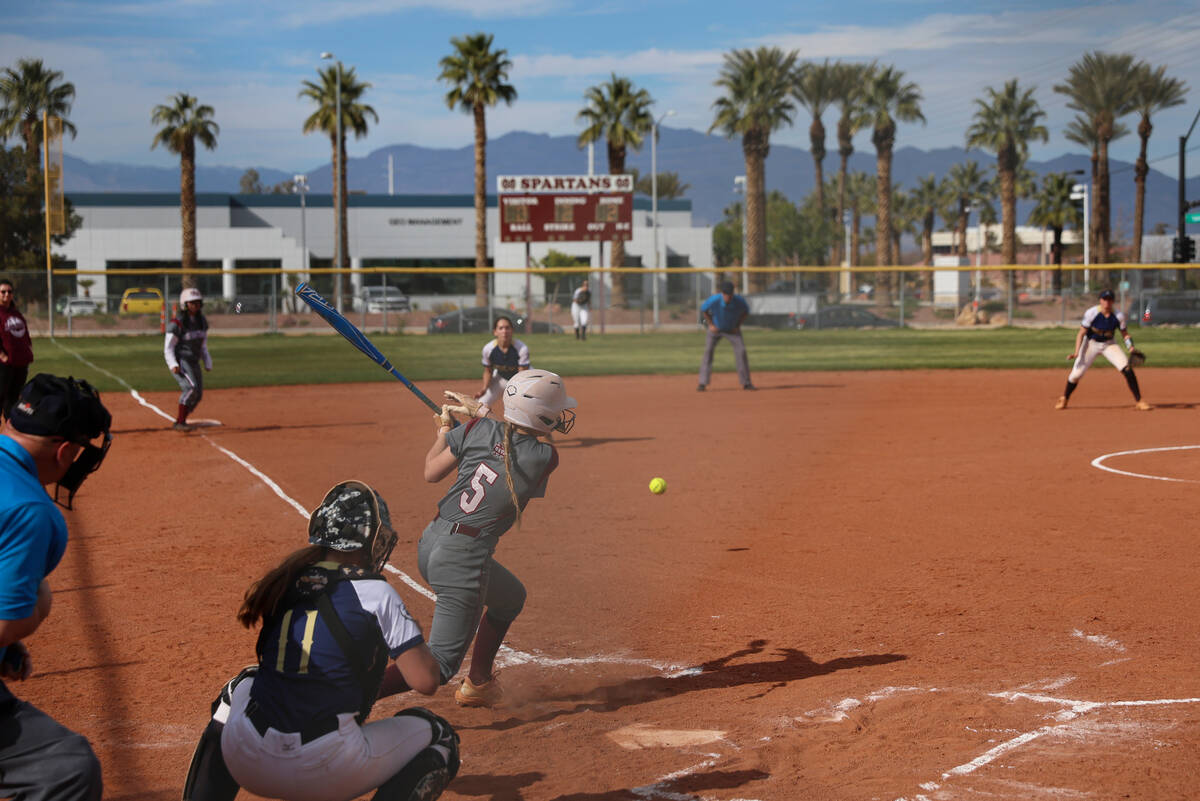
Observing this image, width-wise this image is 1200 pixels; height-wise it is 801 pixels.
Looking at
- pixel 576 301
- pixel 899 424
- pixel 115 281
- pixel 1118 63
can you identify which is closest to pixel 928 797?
pixel 899 424

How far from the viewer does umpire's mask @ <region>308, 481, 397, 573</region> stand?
13.4ft

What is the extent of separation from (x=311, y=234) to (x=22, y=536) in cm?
7100

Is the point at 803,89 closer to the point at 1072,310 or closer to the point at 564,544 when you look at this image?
the point at 1072,310

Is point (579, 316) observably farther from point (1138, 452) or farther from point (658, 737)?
point (658, 737)

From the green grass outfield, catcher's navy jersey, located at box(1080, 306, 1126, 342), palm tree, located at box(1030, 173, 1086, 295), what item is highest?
palm tree, located at box(1030, 173, 1086, 295)

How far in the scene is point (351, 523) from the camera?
4098mm

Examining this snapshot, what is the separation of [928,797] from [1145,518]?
22.6 ft

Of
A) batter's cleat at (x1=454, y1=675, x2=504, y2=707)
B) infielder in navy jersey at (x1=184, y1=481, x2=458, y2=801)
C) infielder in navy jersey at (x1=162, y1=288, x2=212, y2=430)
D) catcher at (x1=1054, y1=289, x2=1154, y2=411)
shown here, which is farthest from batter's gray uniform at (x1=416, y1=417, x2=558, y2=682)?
catcher at (x1=1054, y1=289, x2=1154, y2=411)

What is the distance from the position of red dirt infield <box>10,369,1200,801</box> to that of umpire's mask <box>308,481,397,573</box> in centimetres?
144

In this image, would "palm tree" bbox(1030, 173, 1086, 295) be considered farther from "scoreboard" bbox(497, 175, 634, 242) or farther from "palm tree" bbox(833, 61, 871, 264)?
"scoreboard" bbox(497, 175, 634, 242)

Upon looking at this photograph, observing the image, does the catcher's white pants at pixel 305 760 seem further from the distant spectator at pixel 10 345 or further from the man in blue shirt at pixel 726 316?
the man in blue shirt at pixel 726 316

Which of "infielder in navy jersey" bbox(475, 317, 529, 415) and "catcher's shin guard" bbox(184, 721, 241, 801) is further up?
"infielder in navy jersey" bbox(475, 317, 529, 415)

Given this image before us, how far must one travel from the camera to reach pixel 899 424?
17.6 metres

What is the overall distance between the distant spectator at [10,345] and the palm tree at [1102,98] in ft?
185
